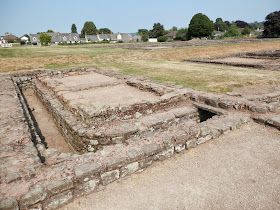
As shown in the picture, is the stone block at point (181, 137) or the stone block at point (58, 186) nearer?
the stone block at point (58, 186)

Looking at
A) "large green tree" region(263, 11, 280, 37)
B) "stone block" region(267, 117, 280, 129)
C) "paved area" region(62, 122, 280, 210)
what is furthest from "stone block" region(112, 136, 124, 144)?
"large green tree" region(263, 11, 280, 37)

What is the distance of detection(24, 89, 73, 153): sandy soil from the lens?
633 cm

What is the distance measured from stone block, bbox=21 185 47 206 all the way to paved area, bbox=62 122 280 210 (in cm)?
43

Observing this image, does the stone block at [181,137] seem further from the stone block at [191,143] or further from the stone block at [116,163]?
the stone block at [116,163]

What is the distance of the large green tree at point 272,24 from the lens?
5103 centimetres

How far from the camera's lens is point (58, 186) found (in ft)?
9.71

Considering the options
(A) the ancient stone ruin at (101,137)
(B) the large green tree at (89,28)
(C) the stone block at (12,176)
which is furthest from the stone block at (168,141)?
(B) the large green tree at (89,28)

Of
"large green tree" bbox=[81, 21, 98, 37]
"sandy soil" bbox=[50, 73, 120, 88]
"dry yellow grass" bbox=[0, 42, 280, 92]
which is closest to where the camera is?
"sandy soil" bbox=[50, 73, 120, 88]

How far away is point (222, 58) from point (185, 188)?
22.0 meters

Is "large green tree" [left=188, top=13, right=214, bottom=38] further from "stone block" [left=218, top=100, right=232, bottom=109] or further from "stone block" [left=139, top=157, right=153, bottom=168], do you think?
"stone block" [left=139, top=157, right=153, bottom=168]

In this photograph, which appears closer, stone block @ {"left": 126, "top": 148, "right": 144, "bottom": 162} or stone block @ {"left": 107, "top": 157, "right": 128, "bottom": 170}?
stone block @ {"left": 107, "top": 157, "right": 128, "bottom": 170}

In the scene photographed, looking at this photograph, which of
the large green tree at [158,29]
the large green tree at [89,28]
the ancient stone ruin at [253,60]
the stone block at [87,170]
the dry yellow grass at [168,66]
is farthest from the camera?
the large green tree at [89,28]

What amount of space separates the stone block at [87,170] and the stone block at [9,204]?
2.78 ft

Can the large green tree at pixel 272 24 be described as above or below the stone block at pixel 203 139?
above
